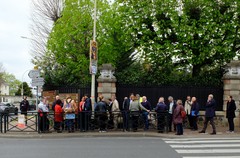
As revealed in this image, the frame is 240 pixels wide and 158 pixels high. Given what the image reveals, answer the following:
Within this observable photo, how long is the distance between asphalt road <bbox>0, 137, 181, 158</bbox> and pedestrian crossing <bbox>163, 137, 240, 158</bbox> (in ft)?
1.30

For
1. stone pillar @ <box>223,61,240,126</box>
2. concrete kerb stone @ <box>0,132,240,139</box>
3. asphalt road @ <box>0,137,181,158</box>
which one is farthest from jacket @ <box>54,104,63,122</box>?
stone pillar @ <box>223,61,240,126</box>

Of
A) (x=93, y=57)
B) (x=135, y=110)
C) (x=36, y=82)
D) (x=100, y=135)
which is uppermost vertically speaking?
(x=93, y=57)

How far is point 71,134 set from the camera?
1492cm

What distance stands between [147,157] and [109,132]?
6.11m

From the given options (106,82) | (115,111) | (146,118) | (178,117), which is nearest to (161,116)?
(146,118)

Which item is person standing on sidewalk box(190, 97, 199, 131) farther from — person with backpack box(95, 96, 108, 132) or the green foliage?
person with backpack box(95, 96, 108, 132)

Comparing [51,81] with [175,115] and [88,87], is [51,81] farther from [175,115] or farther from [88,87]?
[175,115]

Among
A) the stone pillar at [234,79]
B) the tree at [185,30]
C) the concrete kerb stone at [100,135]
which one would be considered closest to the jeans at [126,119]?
the concrete kerb stone at [100,135]

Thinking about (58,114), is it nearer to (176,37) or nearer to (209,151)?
(209,151)

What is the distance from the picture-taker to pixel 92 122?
16.0 m

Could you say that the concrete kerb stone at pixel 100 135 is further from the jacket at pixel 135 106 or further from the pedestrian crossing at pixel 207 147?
the jacket at pixel 135 106

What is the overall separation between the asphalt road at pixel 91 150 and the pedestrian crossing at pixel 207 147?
40 cm

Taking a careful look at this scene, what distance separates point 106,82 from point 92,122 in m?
3.59

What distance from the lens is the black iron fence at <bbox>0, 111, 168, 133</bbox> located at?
615 inches
